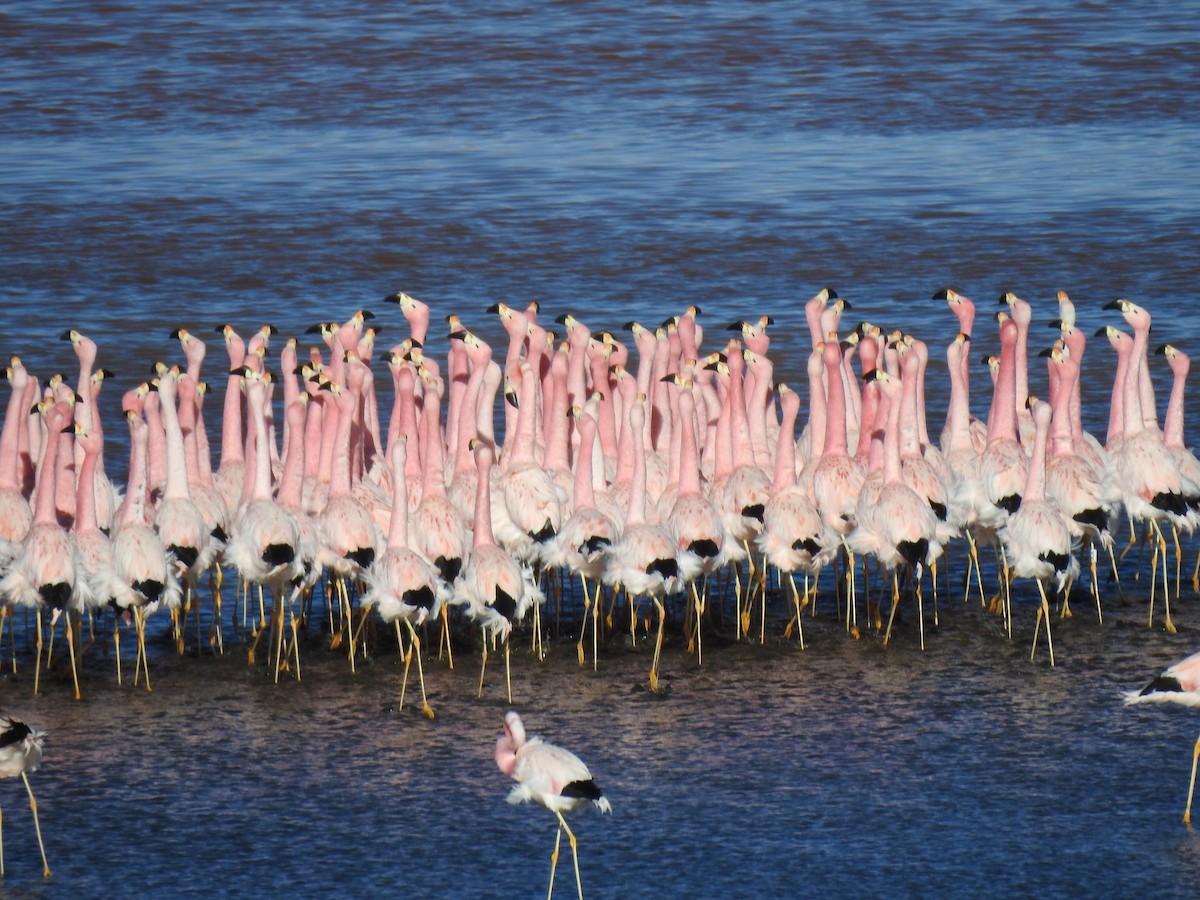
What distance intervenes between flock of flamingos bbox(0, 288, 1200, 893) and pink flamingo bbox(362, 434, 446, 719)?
0.04ft

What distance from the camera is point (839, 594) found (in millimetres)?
11188

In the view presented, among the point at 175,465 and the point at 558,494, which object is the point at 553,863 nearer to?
the point at 558,494

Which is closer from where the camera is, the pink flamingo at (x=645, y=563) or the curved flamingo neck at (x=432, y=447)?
the pink flamingo at (x=645, y=563)

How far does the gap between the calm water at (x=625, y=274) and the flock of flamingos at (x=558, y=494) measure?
46 cm

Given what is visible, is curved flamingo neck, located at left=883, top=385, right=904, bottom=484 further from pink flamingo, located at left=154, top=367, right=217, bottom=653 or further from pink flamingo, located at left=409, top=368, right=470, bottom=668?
pink flamingo, located at left=154, top=367, right=217, bottom=653

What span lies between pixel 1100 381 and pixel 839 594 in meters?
5.69

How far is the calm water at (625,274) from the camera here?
7.84 metres

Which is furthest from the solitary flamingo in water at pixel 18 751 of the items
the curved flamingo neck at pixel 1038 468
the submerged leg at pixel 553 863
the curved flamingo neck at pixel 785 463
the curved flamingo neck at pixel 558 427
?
the curved flamingo neck at pixel 1038 468

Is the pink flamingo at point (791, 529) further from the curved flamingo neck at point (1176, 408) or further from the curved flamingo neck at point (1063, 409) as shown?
the curved flamingo neck at point (1176, 408)

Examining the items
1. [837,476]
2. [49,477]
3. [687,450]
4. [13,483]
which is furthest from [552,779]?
[13,483]

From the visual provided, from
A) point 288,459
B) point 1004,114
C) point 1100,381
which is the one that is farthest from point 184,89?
point 288,459

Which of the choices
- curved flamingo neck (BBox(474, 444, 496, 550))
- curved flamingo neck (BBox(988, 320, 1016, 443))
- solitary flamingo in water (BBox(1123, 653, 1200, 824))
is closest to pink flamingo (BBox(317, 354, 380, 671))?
curved flamingo neck (BBox(474, 444, 496, 550))

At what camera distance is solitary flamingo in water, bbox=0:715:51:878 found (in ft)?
24.2

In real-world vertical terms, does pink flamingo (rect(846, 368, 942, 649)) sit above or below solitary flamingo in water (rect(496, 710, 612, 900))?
above
